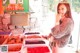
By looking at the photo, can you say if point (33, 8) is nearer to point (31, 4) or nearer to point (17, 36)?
point (31, 4)

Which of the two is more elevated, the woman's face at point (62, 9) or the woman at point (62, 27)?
the woman's face at point (62, 9)

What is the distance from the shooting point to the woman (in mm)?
1360

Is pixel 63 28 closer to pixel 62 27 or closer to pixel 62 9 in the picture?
pixel 62 27

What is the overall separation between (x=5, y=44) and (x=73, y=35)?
0.49 meters

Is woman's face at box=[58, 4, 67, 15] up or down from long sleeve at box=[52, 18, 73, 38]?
up

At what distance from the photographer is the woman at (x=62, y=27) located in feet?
4.46

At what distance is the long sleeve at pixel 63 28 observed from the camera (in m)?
1.37

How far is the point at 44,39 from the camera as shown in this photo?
1.38 m

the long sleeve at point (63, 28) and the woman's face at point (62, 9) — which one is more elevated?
the woman's face at point (62, 9)

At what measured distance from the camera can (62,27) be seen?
1376mm

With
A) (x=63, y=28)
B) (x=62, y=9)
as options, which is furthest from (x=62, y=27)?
(x=62, y=9)

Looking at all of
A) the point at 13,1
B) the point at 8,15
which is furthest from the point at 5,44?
the point at 13,1

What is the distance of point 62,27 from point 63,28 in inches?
0.4

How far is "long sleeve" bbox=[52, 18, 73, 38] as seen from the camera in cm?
137
